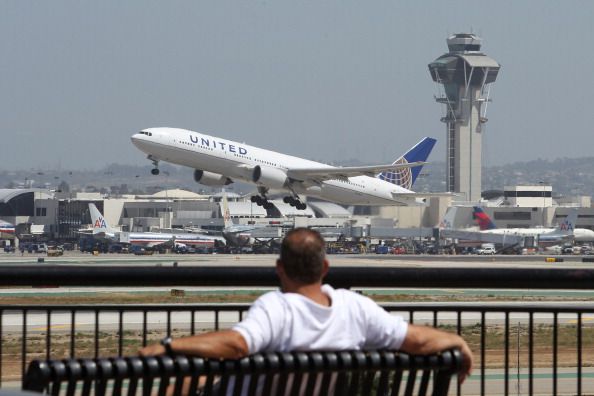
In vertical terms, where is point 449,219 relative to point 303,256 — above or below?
above

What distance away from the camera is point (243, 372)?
429 centimetres

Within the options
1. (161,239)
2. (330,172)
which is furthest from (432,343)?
(161,239)

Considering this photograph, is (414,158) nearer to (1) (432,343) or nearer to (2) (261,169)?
(2) (261,169)

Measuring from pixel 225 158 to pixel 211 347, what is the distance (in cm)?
5273

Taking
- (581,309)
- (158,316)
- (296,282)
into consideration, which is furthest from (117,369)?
(158,316)

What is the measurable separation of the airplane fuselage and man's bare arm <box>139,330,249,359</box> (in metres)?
51.3

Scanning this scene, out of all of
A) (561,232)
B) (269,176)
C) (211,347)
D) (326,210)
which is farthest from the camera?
(326,210)

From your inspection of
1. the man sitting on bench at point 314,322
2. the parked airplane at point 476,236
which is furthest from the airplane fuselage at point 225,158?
the parked airplane at point 476,236

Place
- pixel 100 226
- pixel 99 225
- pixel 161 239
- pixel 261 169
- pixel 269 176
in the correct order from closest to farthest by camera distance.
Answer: pixel 261 169 → pixel 269 176 → pixel 161 239 → pixel 100 226 → pixel 99 225

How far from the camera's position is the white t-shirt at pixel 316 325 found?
4449mm

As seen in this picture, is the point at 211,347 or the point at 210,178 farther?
the point at 210,178

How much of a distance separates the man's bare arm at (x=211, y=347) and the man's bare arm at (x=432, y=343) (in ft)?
2.30

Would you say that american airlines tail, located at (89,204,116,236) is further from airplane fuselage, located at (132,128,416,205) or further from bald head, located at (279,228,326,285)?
bald head, located at (279,228,326,285)

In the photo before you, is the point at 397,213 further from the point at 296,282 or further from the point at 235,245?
the point at 296,282
